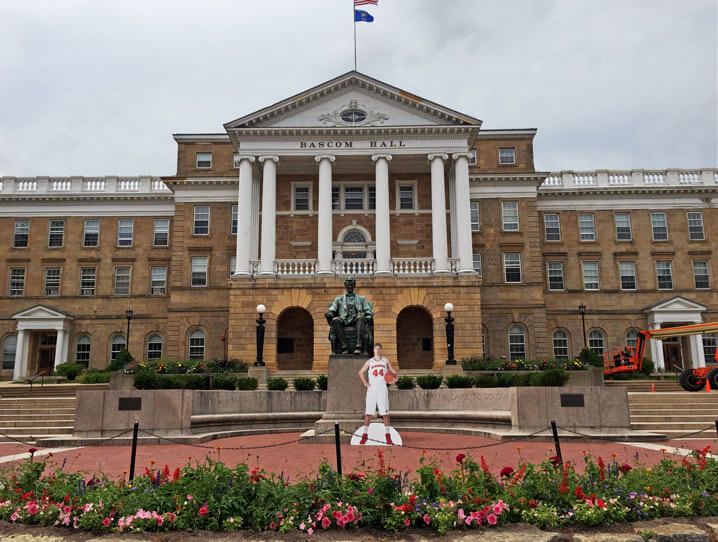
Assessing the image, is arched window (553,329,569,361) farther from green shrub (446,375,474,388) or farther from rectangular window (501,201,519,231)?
green shrub (446,375,474,388)

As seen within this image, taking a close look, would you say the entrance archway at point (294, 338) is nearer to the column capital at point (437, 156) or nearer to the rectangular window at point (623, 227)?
the column capital at point (437, 156)

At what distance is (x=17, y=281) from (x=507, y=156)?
38.4 meters

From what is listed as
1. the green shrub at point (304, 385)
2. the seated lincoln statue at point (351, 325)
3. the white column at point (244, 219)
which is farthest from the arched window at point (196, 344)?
the seated lincoln statue at point (351, 325)

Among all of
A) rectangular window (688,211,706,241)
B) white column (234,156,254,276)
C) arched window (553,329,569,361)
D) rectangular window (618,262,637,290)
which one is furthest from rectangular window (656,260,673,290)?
white column (234,156,254,276)

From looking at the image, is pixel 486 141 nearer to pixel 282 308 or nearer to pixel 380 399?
pixel 282 308

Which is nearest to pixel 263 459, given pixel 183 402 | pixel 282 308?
pixel 183 402

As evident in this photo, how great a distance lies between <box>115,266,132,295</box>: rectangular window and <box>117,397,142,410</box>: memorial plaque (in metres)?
32.9

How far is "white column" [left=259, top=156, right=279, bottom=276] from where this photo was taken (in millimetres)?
37500

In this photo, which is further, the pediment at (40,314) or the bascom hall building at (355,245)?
the pediment at (40,314)

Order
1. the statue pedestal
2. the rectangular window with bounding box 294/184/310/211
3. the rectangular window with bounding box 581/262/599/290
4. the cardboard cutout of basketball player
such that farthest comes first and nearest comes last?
the rectangular window with bounding box 581/262/599/290, the rectangular window with bounding box 294/184/310/211, the statue pedestal, the cardboard cutout of basketball player

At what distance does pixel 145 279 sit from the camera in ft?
155

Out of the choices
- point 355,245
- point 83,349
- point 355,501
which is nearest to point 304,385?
point 355,501

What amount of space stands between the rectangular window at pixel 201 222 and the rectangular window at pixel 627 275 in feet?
101

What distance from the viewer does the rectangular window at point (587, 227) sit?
4744 cm
